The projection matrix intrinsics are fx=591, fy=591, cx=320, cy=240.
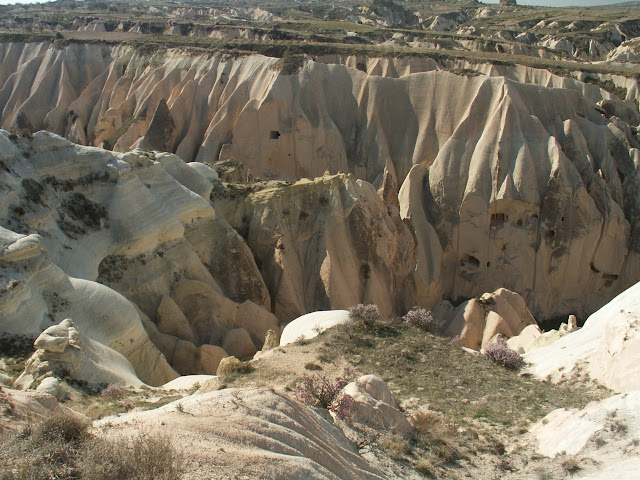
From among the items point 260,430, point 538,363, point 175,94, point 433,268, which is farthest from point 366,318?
point 175,94

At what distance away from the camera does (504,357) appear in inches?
487

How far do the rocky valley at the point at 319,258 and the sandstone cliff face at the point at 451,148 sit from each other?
5.0 inches

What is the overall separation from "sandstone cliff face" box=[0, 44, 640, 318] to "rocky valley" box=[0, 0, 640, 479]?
5.0 inches

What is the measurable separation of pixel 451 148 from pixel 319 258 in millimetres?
12012

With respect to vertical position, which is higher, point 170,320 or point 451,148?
point 451,148

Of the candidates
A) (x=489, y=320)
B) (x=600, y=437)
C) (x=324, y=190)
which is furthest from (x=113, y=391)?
(x=489, y=320)

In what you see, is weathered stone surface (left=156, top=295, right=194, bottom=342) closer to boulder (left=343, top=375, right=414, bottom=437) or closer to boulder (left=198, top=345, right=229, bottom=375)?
boulder (left=198, top=345, right=229, bottom=375)

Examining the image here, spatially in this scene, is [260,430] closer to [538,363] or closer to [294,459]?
[294,459]

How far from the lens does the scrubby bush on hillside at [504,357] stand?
40.4 feet

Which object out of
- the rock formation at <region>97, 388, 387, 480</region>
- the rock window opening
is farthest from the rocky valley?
the rock window opening

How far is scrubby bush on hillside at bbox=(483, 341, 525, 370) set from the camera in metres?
12.3

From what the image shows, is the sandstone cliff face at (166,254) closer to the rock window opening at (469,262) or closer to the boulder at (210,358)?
the boulder at (210,358)

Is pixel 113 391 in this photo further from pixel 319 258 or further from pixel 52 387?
pixel 319 258

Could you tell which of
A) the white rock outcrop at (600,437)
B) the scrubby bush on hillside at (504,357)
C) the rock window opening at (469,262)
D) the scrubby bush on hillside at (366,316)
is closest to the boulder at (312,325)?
the scrubby bush on hillside at (366,316)
